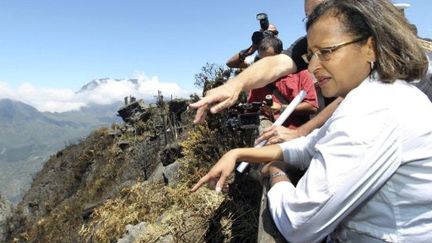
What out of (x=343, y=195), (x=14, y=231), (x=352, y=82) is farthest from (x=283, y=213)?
(x=14, y=231)

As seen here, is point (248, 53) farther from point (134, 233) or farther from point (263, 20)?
point (134, 233)

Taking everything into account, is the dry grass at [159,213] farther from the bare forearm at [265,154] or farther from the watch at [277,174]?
the watch at [277,174]

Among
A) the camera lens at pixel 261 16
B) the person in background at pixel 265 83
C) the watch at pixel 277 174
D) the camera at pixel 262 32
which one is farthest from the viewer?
the camera lens at pixel 261 16

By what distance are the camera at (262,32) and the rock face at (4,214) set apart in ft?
92.0

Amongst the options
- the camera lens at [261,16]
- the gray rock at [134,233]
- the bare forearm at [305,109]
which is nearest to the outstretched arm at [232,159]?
the bare forearm at [305,109]

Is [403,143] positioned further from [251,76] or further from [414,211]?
[251,76]

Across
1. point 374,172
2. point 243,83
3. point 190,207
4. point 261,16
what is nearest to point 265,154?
point 243,83

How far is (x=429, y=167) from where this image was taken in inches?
60.6

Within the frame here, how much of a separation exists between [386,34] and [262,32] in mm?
3483

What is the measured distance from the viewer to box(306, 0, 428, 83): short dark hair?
171 centimetres

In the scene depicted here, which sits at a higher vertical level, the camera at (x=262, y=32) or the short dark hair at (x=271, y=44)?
the camera at (x=262, y=32)

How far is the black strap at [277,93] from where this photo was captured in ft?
15.7

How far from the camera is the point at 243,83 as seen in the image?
2.53m

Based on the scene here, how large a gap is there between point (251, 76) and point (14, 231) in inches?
1187
